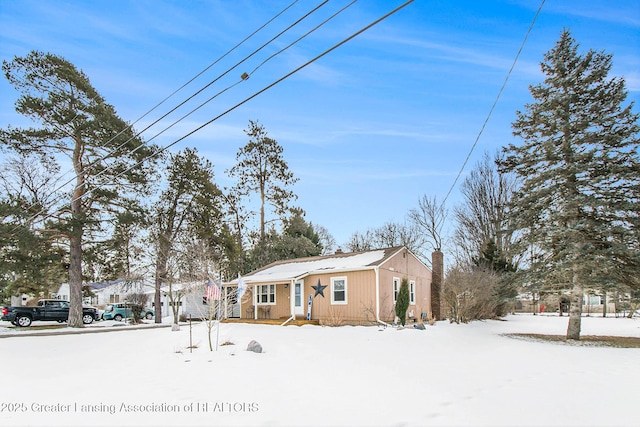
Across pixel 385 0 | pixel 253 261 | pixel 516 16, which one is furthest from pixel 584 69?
pixel 253 261

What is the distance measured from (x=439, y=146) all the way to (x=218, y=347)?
37.5 feet

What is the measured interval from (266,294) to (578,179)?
51.5ft

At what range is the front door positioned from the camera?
67.7 ft

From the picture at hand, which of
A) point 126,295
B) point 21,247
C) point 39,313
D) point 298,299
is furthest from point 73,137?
point 126,295

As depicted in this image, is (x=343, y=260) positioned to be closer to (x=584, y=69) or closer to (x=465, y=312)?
(x=465, y=312)

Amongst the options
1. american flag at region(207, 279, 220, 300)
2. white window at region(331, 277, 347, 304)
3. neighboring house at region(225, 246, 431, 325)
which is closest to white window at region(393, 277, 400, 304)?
neighboring house at region(225, 246, 431, 325)

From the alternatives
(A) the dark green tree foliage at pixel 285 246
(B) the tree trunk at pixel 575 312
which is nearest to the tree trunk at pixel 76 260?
(A) the dark green tree foliage at pixel 285 246

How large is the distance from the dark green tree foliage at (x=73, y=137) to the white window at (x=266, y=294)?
8339 mm

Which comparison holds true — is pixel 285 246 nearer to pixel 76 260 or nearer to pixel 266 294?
pixel 266 294

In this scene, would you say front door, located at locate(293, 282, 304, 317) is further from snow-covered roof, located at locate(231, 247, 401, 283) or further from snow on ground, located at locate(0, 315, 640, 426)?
A: snow on ground, located at locate(0, 315, 640, 426)

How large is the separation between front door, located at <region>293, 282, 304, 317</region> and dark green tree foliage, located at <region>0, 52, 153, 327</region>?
9825mm

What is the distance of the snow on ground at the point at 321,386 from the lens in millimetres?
5043

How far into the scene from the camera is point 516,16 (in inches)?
366

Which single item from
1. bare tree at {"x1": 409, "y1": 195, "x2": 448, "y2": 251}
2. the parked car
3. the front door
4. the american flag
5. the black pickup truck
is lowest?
the parked car
